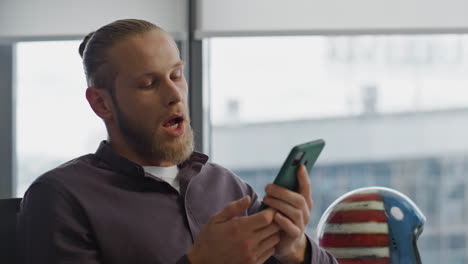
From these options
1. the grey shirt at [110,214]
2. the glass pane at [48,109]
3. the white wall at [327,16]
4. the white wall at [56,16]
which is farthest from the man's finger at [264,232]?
the glass pane at [48,109]

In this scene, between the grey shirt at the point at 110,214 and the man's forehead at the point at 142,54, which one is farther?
the man's forehead at the point at 142,54

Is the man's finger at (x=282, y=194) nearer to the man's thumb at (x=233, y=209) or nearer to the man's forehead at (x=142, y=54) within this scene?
the man's thumb at (x=233, y=209)

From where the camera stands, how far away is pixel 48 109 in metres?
3.45

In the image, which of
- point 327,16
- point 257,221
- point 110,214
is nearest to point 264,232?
point 257,221

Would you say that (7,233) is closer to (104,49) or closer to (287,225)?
(104,49)

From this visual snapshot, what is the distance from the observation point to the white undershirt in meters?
1.72

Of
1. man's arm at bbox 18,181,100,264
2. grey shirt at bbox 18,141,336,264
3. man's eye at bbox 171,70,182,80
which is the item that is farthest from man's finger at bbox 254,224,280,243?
man's eye at bbox 171,70,182,80

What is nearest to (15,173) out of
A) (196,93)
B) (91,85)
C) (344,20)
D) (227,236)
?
(196,93)

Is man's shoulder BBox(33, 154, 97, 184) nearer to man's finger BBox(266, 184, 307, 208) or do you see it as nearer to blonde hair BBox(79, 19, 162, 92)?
blonde hair BBox(79, 19, 162, 92)

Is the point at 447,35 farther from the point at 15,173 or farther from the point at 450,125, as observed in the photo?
the point at 15,173

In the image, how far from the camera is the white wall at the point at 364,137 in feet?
13.6

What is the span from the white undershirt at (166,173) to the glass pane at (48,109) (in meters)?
1.77

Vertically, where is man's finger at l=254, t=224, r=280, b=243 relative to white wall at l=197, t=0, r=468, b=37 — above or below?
below

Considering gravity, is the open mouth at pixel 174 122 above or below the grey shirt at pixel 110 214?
above
